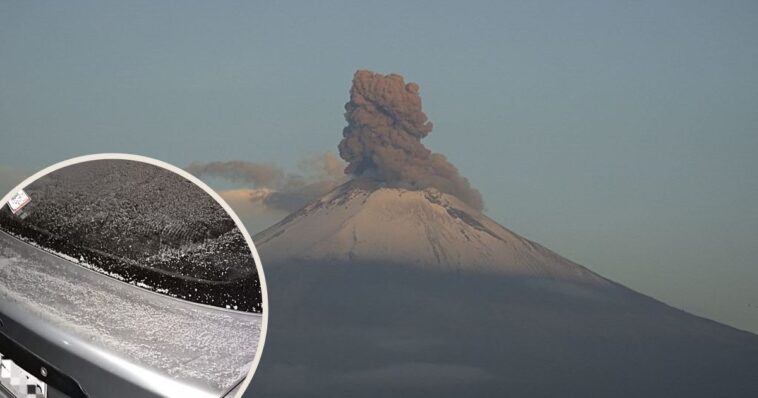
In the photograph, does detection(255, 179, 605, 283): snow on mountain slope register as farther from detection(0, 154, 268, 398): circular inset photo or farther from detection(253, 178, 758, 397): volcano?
detection(0, 154, 268, 398): circular inset photo

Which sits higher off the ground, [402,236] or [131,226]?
[402,236]

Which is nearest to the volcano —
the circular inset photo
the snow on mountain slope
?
the snow on mountain slope

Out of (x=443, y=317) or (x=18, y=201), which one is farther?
(x=443, y=317)

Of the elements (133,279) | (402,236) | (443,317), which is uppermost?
(402,236)

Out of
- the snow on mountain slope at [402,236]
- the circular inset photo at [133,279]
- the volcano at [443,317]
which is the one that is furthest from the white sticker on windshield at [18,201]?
the snow on mountain slope at [402,236]

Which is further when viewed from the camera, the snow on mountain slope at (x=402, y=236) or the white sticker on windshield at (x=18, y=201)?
the snow on mountain slope at (x=402, y=236)

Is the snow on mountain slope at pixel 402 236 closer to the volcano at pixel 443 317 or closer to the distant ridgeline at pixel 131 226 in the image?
the volcano at pixel 443 317

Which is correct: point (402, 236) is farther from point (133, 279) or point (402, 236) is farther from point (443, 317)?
point (133, 279)

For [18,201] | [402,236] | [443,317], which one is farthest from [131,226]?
[443,317]
